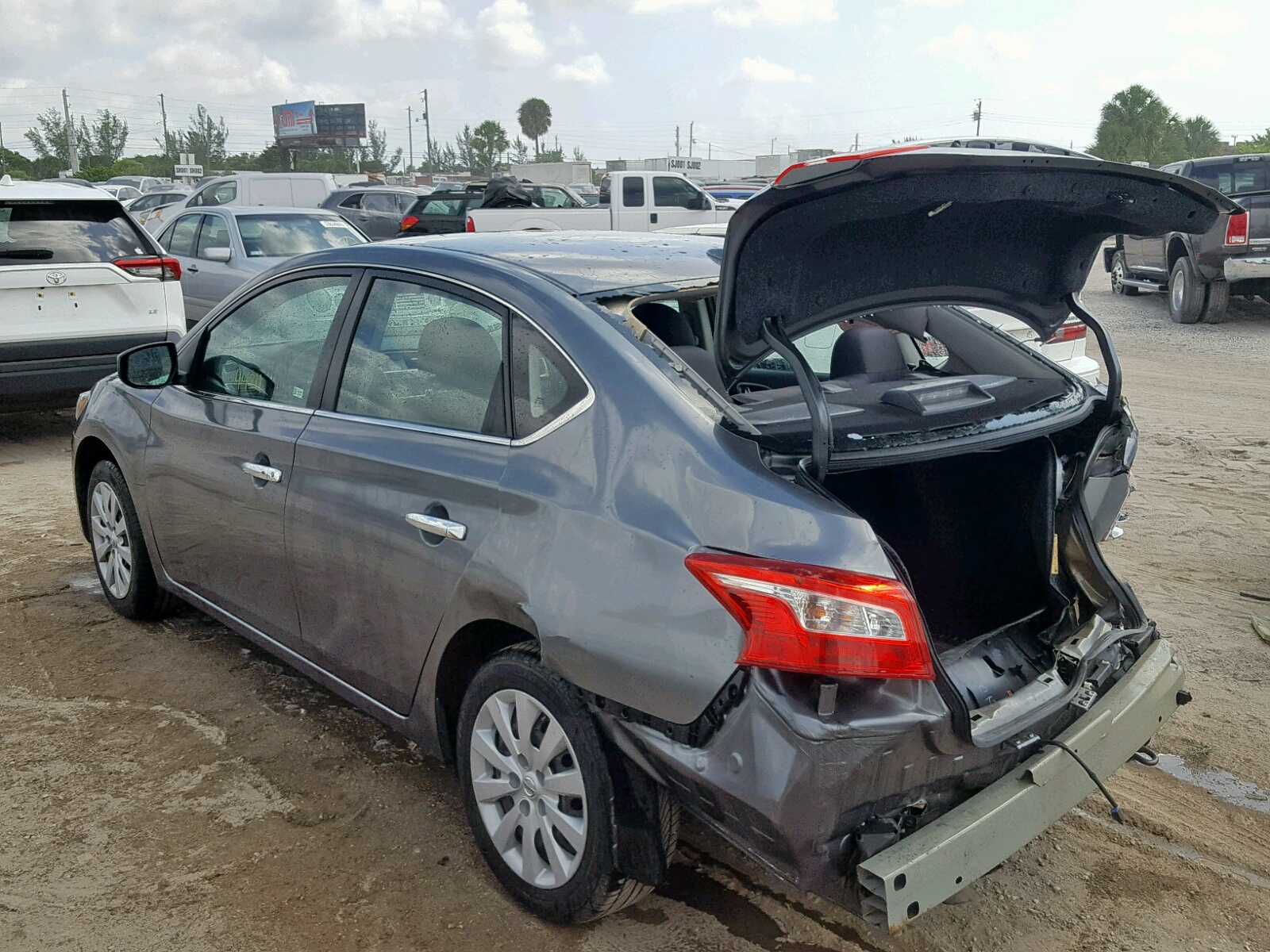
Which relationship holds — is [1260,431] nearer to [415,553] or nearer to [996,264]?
[996,264]

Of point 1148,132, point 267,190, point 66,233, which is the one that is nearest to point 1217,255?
point 66,233

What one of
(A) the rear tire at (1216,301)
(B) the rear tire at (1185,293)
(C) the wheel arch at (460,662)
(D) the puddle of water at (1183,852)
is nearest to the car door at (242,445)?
(C) the wheel arch at (460,662)

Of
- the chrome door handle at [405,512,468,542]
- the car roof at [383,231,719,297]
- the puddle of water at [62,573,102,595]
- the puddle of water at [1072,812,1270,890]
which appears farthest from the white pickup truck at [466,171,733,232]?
the puddle of water at [1072,812,1270,890]

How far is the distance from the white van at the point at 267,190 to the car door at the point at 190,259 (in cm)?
836

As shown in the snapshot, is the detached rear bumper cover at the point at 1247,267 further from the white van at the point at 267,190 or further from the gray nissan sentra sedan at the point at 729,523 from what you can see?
the white van at the point at 267,190

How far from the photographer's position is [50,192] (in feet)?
26.1

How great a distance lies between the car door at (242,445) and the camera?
12.0 feet

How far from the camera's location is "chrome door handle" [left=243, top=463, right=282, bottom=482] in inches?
141

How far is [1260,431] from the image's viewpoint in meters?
8.58

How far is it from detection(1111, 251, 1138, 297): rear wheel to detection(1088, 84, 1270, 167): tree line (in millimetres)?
36036

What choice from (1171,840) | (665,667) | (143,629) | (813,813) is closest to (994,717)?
(813,813)

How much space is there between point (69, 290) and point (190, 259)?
202 inches

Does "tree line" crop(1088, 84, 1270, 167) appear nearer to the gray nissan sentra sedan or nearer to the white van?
the white van

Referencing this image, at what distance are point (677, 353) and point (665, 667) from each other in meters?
0.82
